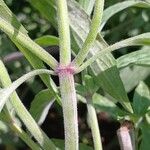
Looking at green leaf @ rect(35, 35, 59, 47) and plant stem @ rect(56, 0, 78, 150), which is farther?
green leaf @ rect(35, 35, 59, 47)

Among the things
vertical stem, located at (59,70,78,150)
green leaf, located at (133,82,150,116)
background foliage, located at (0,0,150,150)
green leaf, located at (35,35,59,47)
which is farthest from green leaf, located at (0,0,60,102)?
background foliage, located at (0,0,150,150)

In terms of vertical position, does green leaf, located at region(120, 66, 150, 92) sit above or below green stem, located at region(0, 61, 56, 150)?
above

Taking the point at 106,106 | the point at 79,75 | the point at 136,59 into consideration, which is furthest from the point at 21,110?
the point at 79,75

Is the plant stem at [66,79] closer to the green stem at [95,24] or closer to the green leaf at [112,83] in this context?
the green stem at [95,24]

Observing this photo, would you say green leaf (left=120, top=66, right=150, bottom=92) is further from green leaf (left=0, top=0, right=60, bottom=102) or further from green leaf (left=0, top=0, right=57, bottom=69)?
green leaf (left=0, top=0, right=57, bottom=69)

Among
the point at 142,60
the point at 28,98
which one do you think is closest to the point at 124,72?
the point at 28,98
